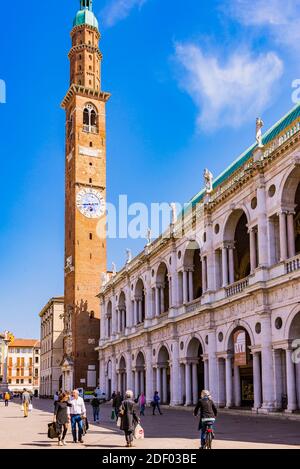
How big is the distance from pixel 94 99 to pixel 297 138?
166ft

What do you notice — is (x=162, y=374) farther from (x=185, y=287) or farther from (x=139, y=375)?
(x=185, y=287)

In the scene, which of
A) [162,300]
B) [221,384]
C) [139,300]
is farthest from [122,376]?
[221,384]

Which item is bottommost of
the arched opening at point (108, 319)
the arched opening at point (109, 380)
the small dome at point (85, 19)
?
the arched opening at point (109, 380)

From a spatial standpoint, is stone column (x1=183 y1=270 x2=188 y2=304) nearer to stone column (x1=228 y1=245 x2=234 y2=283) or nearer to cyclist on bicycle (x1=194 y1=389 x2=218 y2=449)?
stone column (x1=228 y1=245 x2=234 y2=283)

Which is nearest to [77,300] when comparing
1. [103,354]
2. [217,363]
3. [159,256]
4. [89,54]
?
[103,354]

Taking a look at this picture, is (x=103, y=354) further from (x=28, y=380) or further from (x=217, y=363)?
(x=28, y=380)

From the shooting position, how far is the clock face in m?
71.6

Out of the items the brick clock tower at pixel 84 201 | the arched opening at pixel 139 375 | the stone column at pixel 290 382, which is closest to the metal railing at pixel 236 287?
the stone column at pixel 290 382

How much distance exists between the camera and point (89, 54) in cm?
7675

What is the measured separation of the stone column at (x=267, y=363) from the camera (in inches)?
1169

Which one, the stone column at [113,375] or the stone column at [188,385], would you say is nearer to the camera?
the stone column at [188,385]

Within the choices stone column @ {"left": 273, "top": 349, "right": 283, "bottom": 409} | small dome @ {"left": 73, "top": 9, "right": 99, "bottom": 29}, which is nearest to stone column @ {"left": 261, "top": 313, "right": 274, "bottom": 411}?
stone column @ {"left": 273, "top": 349, "right": 283, "bottom": 409}

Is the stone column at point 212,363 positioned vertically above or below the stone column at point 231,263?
below

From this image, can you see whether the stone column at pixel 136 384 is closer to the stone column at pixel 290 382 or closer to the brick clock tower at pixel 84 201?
the brick clock tower at pixel 84 201
